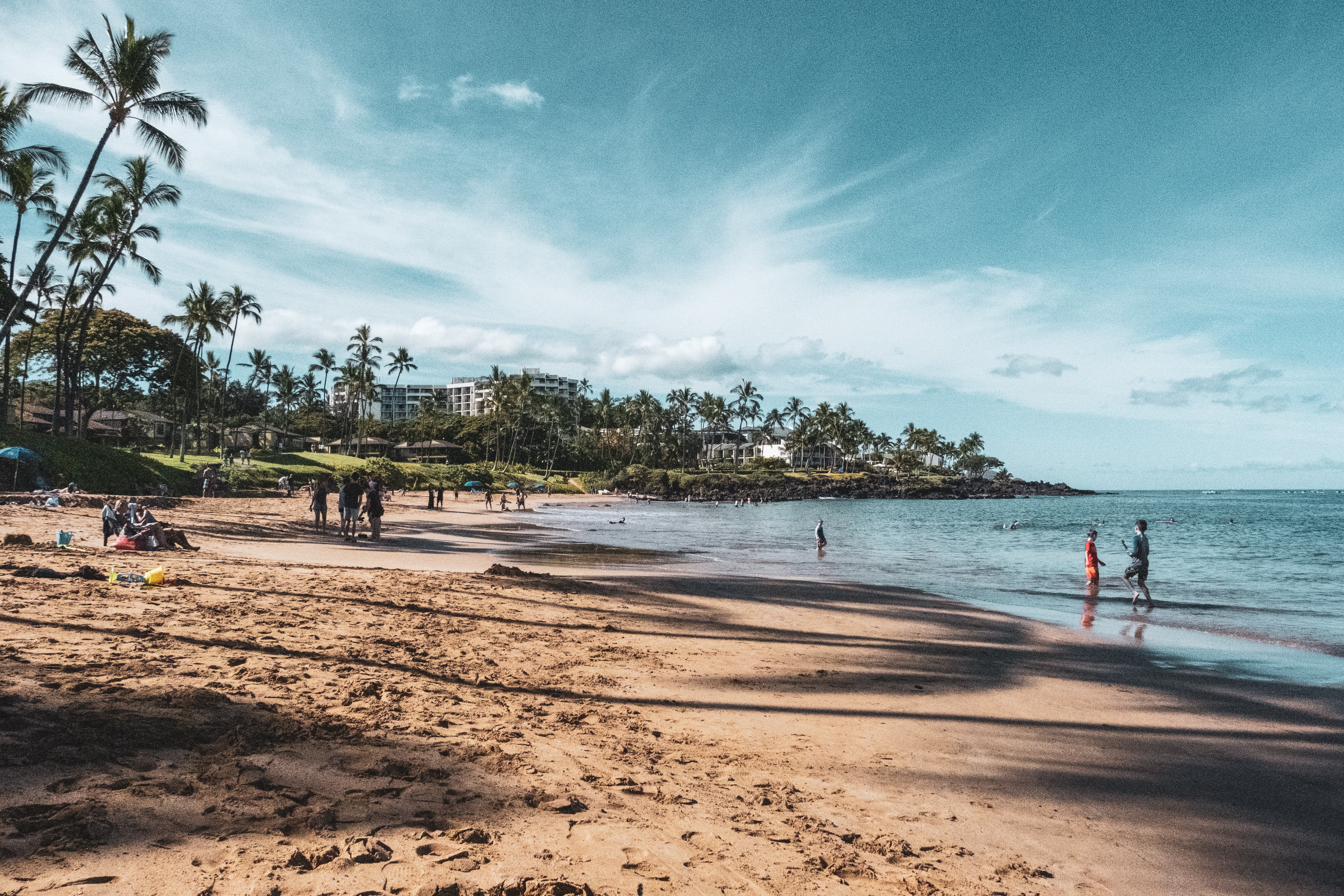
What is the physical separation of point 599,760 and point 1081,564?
25.7 metres

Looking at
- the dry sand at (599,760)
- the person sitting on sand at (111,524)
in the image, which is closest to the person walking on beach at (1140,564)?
the dry sand at (599,760)

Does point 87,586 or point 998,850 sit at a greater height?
point 87,586

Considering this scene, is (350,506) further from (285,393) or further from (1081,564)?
(285,393)

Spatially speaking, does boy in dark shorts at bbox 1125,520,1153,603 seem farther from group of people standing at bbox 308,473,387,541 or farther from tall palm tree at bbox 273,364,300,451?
tall palm tree at bbox 273,364,300,451

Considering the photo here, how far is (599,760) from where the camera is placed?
498cm

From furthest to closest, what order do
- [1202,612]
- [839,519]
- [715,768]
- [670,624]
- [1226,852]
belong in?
[839,519] < [1202,612] < [670,624] < [715,768] < [1226,852]

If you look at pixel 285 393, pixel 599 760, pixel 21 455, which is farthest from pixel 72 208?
pixel 285 393

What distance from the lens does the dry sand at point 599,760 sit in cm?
343

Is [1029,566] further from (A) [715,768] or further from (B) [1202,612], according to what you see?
(A) [715,768]

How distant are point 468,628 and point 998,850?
669cm

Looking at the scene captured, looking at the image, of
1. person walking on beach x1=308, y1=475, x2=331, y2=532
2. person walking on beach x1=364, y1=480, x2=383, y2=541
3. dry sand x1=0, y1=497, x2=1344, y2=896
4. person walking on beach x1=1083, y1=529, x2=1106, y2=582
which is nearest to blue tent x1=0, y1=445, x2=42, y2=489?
person walking on beach x1=308, y1=475, x2=331, y2=532

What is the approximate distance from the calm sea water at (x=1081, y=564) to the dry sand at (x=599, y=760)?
3.41 meters

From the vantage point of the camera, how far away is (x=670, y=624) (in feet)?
35.0

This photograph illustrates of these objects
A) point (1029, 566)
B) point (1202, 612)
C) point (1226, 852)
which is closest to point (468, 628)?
point (1226, 852)
